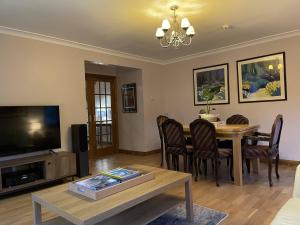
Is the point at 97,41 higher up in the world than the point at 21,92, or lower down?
higher up

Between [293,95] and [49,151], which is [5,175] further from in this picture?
[293,95]

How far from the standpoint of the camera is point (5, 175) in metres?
3.22

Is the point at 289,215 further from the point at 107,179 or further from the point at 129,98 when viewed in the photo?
the point at 129,98

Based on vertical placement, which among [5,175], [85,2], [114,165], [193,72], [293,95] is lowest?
[114,165]

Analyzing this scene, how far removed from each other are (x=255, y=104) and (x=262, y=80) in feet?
1.66

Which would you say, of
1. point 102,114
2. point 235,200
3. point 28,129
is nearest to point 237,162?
point 235,200

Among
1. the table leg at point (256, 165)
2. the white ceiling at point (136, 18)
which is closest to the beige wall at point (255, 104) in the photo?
the white ceiling at point (136, 18)

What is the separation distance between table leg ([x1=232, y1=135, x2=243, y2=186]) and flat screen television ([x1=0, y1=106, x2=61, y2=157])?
2.84m

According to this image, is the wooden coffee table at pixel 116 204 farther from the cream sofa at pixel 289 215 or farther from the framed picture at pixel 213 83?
the framed picture at pixel 213 83

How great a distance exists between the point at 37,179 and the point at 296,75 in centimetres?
481

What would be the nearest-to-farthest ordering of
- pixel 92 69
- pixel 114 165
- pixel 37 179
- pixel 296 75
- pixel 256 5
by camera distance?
1. pixel 256 5
2. pixel 37 179
3. pixel 296 75
4. pixel 114 165
5. pixel 92 69

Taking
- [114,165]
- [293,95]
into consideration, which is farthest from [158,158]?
[293,95]

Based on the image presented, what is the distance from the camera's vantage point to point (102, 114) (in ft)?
20.5

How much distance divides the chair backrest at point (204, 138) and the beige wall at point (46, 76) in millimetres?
2230
